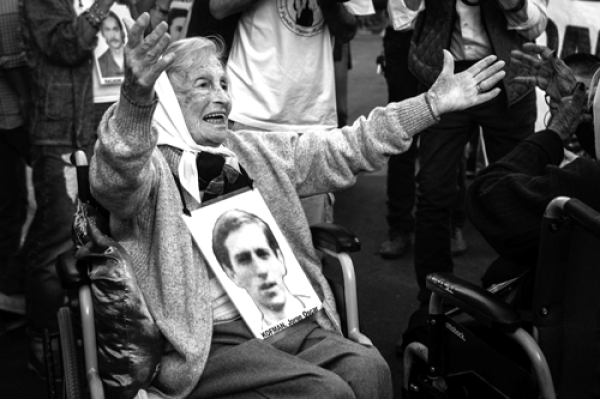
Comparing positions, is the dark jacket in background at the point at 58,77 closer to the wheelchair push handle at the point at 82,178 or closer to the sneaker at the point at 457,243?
the wheelchair push handle at the point at 82,178

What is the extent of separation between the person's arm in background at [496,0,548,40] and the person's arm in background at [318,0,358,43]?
2.16 ft

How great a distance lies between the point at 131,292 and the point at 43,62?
1.64 meters

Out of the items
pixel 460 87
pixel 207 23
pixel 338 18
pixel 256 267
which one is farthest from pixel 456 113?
pixel 256 267

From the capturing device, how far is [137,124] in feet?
6.73

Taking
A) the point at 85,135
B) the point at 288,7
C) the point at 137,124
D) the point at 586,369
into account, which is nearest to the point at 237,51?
the point at 288,7

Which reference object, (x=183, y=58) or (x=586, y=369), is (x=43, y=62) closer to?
(x=183, y=58)

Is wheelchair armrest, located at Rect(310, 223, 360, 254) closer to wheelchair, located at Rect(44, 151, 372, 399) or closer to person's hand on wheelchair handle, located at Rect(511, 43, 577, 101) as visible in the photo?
wheelchair, located at Rect(44, 151, 372, 399)

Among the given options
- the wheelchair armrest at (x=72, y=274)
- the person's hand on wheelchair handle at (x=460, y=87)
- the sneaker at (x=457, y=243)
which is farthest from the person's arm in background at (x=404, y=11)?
the wheelchair armrest at (x=72, y=274)

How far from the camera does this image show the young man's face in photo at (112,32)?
3.45 metres

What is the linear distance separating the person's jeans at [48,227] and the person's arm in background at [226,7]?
0.88m

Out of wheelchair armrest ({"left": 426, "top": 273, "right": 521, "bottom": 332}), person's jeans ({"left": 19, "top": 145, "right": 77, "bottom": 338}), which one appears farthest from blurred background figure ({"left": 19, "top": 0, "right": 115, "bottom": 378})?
wheelchair armrest ({"left": 426, "top": 273, "right": 521, "bottom": 332})

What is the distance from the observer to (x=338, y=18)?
11.4 feet

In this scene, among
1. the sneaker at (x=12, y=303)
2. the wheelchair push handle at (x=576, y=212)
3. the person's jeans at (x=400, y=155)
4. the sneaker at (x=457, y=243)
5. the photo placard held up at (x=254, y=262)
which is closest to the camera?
the wheelchair push handle at (x=576, y=212)

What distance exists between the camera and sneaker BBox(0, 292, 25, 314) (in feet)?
12.7
